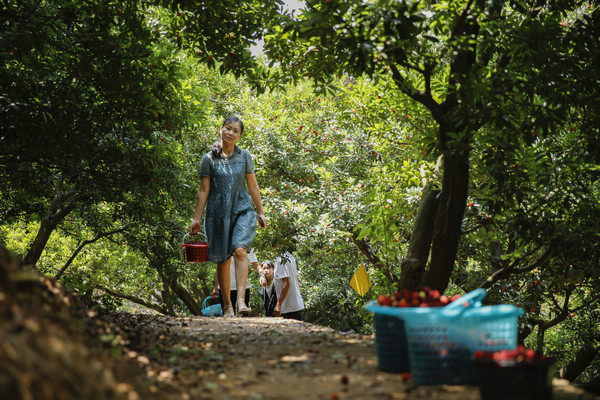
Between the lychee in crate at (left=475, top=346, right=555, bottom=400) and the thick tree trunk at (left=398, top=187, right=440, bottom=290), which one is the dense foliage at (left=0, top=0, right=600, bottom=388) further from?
the lychee in crate at (left=475, top=346, right=555, bottom=400)

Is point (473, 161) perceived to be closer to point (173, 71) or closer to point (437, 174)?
point (437, 174)

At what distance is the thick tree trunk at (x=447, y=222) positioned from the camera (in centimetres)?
602

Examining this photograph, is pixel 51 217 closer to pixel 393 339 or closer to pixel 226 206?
pixel 226 206

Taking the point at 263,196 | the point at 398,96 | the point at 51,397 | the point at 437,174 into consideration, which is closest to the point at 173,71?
the point at 398,96

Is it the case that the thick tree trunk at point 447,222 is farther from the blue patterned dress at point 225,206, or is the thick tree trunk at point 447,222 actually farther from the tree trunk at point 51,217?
the tree trunk at point 51,217

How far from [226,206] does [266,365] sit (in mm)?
3439

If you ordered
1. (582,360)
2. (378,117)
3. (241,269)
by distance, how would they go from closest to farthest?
(241,269)
(378,117)
(582,360)

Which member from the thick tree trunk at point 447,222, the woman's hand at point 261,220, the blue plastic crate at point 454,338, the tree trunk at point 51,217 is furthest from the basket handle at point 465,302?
the tree trunk at point 51,217

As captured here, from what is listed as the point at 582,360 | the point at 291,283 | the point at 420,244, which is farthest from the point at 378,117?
the point at 582,360

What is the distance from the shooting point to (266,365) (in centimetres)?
391

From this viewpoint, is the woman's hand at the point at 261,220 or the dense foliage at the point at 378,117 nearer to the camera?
the dense foliage at the point at 378,117

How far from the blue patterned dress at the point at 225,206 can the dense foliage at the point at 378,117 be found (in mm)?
955

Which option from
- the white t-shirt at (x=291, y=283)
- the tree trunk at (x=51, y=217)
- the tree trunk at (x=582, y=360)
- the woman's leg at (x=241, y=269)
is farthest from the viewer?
the tree trunk at (x=582, y=360)

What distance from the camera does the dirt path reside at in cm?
310
